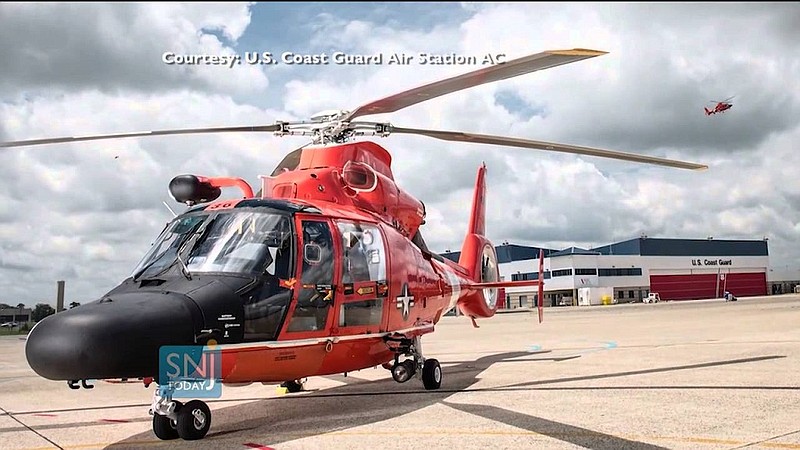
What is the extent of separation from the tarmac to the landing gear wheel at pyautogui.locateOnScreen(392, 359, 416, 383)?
1.12 ft

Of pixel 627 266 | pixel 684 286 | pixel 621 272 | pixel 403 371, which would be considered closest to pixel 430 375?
pixel 403 371

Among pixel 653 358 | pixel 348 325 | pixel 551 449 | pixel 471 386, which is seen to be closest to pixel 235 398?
pixel 348 325

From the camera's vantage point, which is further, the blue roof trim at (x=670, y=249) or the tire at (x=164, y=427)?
the blue roof trim at (x=670, y=249)

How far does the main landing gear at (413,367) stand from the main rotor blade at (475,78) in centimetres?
387

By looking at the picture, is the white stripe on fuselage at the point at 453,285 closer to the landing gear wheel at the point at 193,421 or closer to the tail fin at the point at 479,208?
the tail fin at the point at 479,208

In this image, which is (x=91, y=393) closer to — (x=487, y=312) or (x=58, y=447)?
(x=58, y=447)

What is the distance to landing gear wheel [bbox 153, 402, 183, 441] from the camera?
7.22 metres

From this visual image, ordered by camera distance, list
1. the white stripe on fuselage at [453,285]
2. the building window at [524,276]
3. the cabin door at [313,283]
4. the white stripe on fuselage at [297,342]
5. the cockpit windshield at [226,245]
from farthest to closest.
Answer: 1. the building window at [524,276]
2. the white stripe on fuselage at [453,285]
3. the cabin door at [313,283]
4. the cockpit windshield at [226,245]
5. the white stripe on fuselage at [297,342]

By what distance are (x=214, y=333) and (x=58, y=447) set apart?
7.49 ft

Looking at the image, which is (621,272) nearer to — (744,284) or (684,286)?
(684,286)

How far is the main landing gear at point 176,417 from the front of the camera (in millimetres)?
7070

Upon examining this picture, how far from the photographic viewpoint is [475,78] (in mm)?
6629

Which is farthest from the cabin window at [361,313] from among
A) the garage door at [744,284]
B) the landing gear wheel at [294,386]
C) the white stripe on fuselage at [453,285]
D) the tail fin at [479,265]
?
the garage door at [744,284]

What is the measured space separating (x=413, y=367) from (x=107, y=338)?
5620 mm
